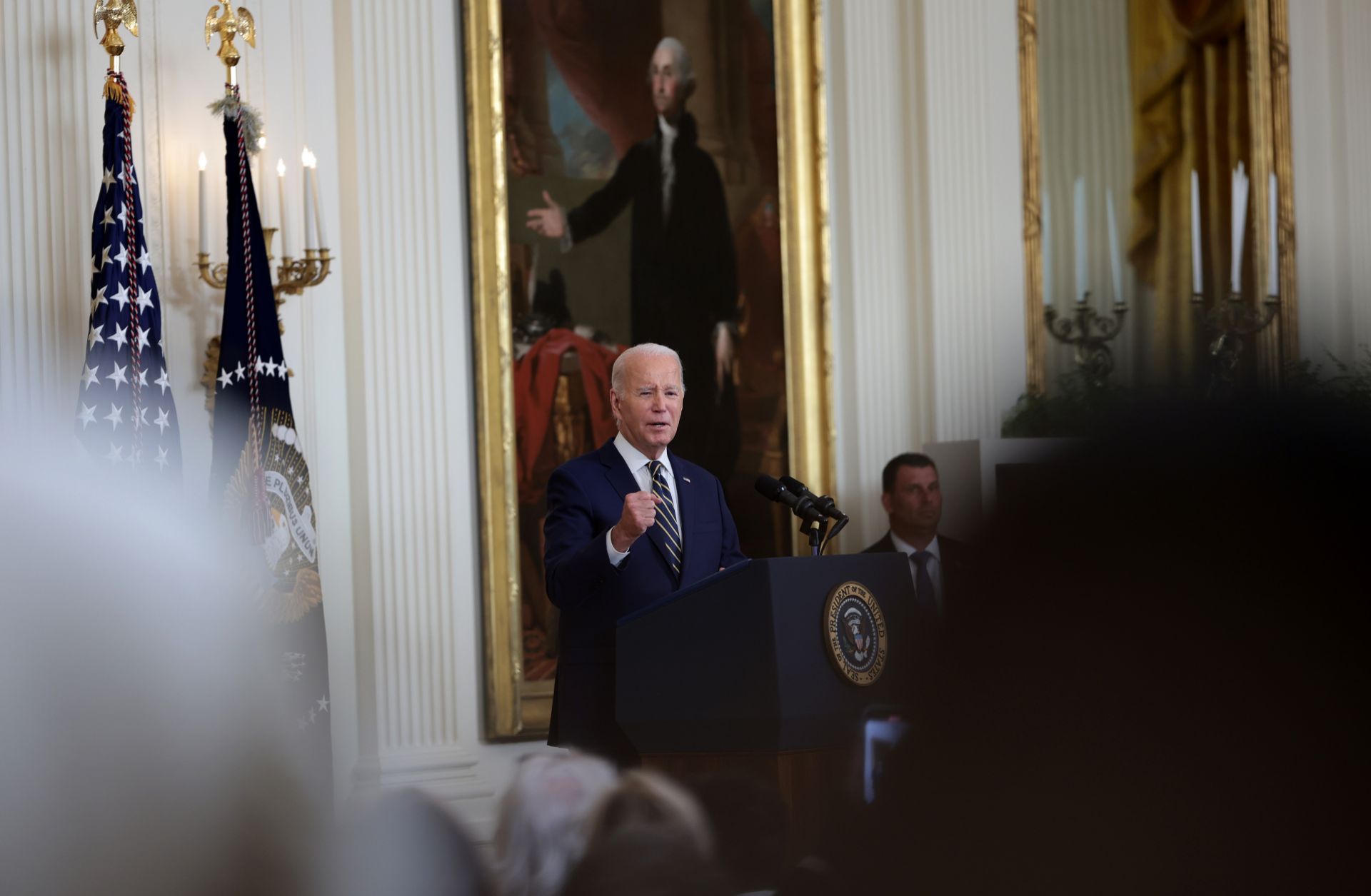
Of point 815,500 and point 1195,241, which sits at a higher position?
point 1195,241

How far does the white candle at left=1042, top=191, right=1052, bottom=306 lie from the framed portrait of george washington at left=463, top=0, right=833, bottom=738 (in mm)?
1332

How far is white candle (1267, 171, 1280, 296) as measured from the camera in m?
7.37

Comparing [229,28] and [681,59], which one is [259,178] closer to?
[229,28]

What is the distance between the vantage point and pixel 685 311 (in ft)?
21.2

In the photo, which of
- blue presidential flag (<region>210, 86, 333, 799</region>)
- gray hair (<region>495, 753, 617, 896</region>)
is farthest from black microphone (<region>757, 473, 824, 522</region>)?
gray hair (<region>495, 753, 617, 896</region>)

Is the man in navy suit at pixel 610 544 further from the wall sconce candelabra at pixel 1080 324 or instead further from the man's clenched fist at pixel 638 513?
the wall sconce candelabra at pixel 1080 324

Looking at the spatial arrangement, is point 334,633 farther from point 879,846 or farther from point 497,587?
point 879,846

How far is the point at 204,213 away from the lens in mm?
5066

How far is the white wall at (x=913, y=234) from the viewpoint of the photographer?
22.2 ft

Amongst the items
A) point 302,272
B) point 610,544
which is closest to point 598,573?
point 610,544

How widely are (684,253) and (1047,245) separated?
2100 mm

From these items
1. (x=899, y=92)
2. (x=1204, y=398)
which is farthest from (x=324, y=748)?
(x=1204, y=398)

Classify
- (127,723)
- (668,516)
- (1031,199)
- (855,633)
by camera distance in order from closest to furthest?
(127,723) < (855,633) < (668,516) < (1031,199)

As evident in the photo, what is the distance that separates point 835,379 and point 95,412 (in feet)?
11.5
